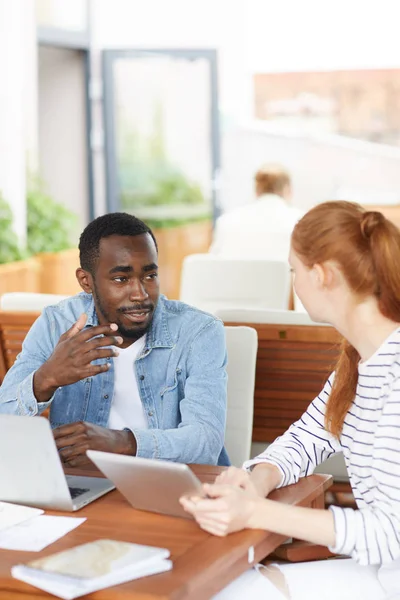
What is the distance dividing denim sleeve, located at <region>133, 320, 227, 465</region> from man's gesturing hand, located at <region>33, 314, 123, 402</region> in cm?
17

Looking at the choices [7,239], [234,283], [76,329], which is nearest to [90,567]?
[76,329]

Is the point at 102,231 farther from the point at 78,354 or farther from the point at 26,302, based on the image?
the point at 26,302

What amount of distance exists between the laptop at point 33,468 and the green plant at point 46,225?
15.7 feet

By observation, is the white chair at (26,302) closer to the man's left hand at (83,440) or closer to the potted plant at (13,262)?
the man's left hand at (83,440)

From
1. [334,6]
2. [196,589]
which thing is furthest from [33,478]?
[334,6]

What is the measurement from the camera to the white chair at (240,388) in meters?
2.92

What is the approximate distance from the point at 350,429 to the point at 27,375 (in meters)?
0.86

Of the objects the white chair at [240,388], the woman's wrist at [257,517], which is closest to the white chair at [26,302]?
the white chair at [240,388]

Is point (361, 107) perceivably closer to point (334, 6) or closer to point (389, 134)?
point (389, 134)

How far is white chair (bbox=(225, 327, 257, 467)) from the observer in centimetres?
292

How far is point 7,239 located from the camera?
6094 mm

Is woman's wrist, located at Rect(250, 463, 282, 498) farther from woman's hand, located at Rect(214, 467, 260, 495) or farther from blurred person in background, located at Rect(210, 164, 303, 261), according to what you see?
blurred person in background, located at Rect(210, 164, 303, 261)

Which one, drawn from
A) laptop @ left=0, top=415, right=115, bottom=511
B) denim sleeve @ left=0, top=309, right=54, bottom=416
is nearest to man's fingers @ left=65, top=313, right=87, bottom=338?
denim sleeve @ left=0, top=309, right=54, bottom=416

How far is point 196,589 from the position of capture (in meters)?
1.55
